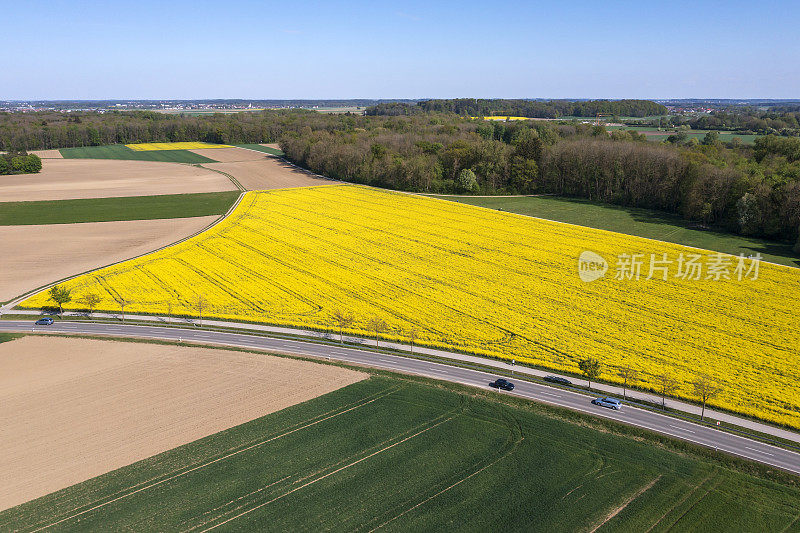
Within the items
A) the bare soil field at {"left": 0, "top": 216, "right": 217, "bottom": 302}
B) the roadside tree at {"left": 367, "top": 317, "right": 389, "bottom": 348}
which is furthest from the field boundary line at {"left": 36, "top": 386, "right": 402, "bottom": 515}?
the bare soil field at {"left": 0, "top": 216, "right": 217, "bottom": 302}

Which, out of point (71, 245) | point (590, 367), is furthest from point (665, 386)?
point (71, 245)

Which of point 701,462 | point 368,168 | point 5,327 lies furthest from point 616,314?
point 368,168

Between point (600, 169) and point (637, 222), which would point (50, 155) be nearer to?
point (600, 169)

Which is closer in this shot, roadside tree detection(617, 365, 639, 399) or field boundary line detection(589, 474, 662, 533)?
field boundary line detection(589, 474, 662, 533)

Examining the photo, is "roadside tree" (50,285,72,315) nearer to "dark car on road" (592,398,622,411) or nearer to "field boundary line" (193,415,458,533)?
"field boundary line" (193,415,458,533)

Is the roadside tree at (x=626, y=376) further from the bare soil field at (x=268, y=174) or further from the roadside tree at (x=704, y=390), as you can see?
the bare soil field at (x=268, y=174)

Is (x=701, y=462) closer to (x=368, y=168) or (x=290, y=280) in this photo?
(x=290, y=280)

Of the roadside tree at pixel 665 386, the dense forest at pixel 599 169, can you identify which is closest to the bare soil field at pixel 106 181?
the dense forest at pixel 599 169
